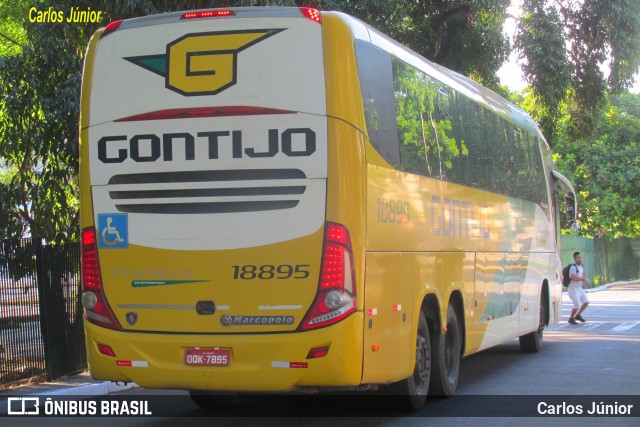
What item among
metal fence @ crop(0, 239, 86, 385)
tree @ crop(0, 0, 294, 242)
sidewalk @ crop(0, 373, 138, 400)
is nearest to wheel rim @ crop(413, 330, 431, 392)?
sidewalk @ crop(0, 373, 138, 400)

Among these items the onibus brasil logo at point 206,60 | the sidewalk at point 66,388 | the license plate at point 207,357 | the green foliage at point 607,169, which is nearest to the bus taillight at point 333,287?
the license plate at point 207,357

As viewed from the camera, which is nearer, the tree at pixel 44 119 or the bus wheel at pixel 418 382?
the bus wheel at pixel 418 382

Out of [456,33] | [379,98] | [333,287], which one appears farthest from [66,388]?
[456,33]

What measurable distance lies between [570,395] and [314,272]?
14.6 ft

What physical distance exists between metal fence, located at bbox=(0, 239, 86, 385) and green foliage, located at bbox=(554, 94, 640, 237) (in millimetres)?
37161

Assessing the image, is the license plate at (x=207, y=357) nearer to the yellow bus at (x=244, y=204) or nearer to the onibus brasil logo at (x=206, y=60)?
the yellow bus at (x=244, y=204)

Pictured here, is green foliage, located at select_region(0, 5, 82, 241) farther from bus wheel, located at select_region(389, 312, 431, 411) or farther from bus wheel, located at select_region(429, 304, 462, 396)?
bus wheel, located at select_region(389, 312, 431, 411)

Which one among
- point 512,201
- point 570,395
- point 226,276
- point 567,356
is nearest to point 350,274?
point 226,276

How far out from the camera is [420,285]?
10242mm

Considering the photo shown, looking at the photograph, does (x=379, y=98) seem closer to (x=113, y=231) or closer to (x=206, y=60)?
(x=206, y=60)

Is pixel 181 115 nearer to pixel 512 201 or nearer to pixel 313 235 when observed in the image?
pixel 313 235

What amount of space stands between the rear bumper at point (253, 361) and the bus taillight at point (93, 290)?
0.90 ft

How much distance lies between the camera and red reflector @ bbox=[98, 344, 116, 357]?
896 centimetres

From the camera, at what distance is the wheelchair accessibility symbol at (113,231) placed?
29.5 feet
